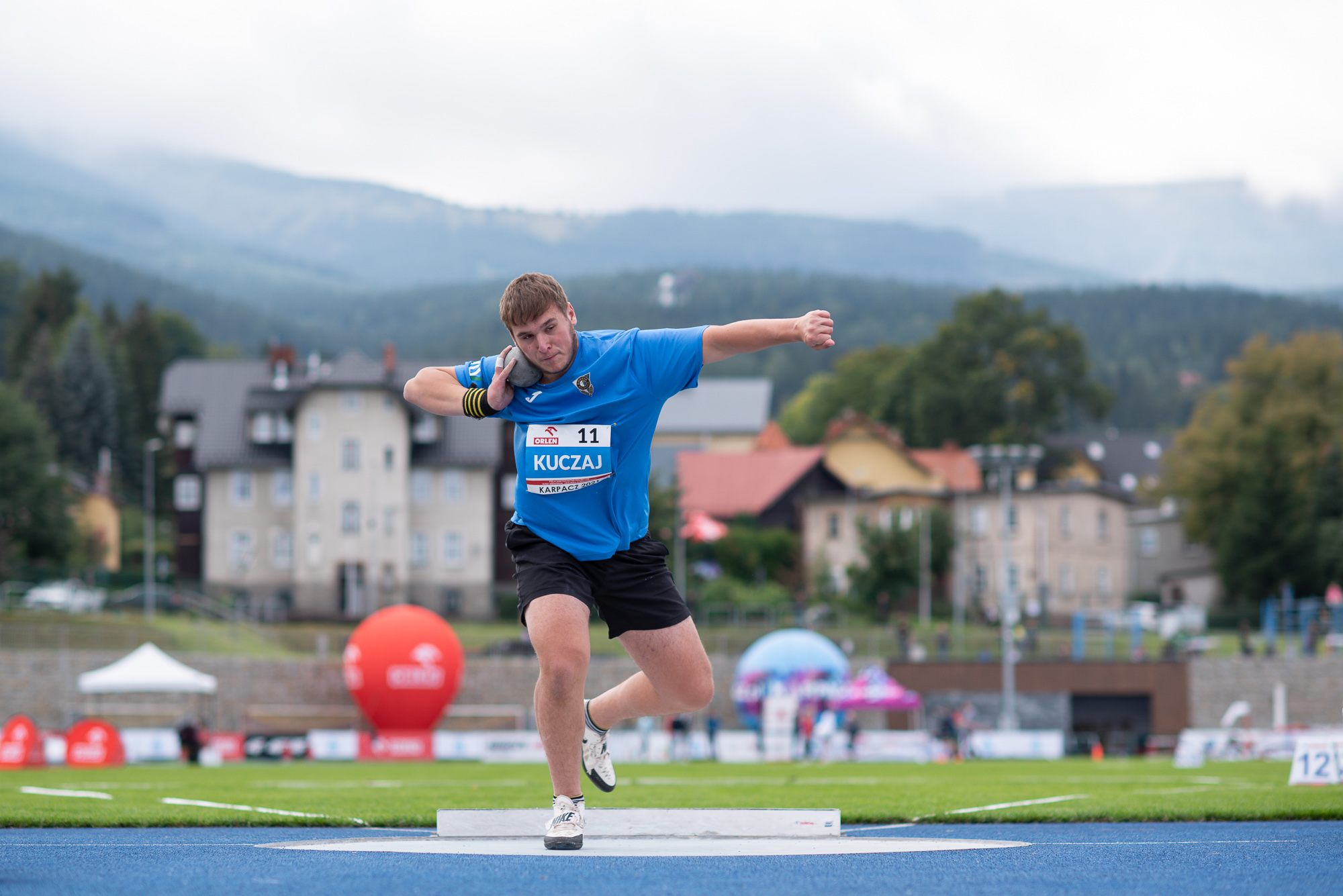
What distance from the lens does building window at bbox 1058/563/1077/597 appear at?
249 feet

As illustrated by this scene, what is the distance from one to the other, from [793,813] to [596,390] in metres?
2.28

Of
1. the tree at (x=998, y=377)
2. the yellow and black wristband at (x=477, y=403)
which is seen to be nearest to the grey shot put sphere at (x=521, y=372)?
the yellow and black wristband at (x=477, y=403)

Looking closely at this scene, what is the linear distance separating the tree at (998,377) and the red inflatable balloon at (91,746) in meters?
69.5

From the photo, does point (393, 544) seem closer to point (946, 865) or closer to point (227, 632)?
point (227, 632)

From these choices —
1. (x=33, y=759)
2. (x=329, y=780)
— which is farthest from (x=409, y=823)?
(x=33, y=759)

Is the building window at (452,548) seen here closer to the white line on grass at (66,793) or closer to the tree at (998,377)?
the tree at (998,377)

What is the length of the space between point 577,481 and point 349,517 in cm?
6294

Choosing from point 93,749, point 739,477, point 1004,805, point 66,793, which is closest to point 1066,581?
point 739,477

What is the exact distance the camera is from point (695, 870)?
540 centimetres

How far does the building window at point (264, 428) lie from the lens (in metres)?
69.2

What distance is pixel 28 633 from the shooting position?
45.8m

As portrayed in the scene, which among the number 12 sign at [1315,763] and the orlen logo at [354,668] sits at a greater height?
the number 12 sign at [1315,763]

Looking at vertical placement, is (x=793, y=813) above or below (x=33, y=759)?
above

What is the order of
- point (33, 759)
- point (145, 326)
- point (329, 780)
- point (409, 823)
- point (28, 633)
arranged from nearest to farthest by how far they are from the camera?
1. point (409, 823)
2. point (329, 780)
3. point (33, 759)
4. point (28, 633)
5. point (145, 326)
